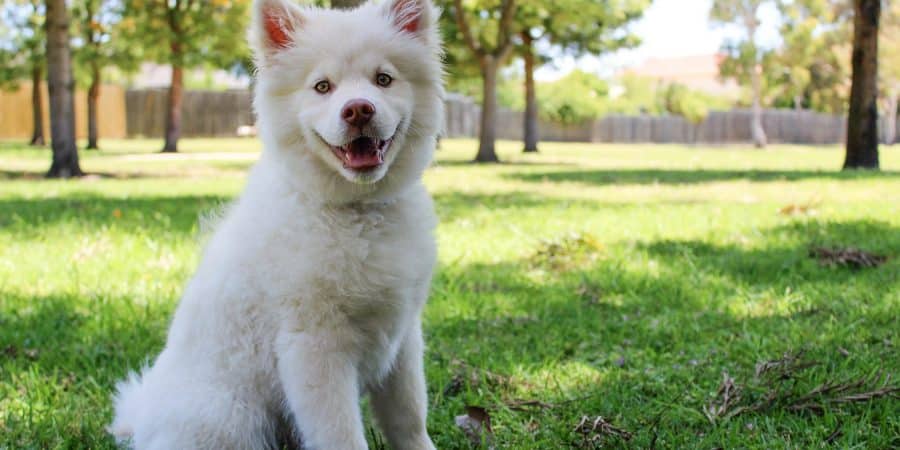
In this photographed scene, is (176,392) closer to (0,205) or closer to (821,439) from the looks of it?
(821,439)

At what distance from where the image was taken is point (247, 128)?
3878 cm

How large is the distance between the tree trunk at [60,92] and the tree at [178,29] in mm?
9830

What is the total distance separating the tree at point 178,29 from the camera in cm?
2333

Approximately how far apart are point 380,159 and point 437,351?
1813 mm

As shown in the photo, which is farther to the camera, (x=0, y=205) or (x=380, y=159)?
(x=0, y=205)

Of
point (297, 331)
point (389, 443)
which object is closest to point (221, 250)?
point (297, 331)

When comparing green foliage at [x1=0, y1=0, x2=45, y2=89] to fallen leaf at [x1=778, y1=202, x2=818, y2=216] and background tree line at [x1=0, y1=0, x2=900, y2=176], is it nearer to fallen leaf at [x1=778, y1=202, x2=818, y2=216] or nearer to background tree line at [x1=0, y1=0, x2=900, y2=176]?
background tree line at [x1=0, y1=0, x2=900, y2=176]

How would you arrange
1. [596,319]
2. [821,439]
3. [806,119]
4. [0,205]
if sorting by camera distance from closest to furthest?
[821,439] → [596,319] → [0,205] → [806,119]

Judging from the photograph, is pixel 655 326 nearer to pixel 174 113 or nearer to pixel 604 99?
pixel 174 113

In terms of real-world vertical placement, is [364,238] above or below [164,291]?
above

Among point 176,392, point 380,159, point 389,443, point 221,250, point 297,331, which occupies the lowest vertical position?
point 389,443

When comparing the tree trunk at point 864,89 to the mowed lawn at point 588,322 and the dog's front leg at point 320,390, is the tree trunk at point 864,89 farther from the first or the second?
the dog's front leg at point 320,390

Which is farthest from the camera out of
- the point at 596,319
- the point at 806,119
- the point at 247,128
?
the point at 806,119

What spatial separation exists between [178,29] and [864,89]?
17.5 metres
